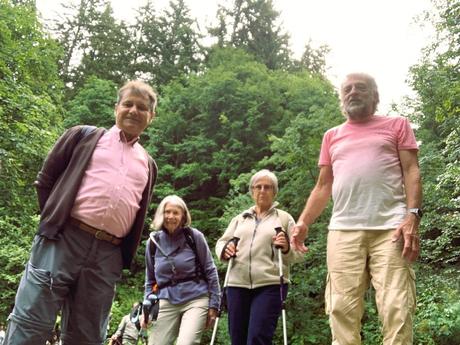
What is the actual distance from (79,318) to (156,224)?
205 cm

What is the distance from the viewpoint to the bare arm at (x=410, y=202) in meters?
2.53

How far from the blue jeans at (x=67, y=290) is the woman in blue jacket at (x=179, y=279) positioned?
156cm

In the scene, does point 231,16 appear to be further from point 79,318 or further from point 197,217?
point 79,318

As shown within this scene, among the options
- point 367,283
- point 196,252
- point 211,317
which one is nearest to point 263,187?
point 196,252

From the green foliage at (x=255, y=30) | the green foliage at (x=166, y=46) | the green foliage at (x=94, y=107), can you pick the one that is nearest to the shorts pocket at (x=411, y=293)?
the green foliage at (x=94, y=107)

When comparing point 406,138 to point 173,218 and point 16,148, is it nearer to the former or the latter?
point 173,218

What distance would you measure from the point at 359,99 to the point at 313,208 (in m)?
0.77

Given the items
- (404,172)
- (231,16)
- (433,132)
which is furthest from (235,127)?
(404,172)

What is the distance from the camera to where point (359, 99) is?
9.71 ft

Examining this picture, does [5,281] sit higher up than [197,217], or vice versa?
[197,217]

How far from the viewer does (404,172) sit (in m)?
2.81

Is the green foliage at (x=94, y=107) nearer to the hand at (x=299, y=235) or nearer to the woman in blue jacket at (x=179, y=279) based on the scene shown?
the woman in blue jacket at (x=179, y=279)

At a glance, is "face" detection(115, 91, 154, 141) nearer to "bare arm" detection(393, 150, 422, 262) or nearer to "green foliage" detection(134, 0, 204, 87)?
"bare arm" detection(393, 150, 422, 262)

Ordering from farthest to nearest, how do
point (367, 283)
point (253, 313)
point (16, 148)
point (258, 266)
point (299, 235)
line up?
point (16, 148)
point (258, 266)
point (253, 313)
point (299, 235)
point (367, 283)
